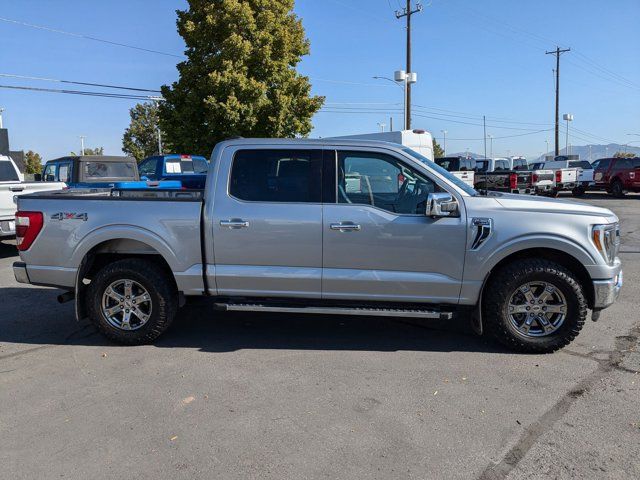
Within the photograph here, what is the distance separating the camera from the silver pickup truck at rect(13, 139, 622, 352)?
4.62 meters

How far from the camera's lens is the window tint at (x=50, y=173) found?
43.5 ft

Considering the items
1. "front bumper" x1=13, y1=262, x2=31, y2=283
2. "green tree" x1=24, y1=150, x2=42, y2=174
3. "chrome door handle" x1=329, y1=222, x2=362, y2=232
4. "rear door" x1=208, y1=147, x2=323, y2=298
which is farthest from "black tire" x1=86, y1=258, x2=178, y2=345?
"green tree" x1=24, y1=150, x2=42, y2=174

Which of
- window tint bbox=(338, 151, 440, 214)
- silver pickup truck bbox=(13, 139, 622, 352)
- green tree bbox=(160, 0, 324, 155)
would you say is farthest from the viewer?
green tree bbox=(160, 0, 324, 155)

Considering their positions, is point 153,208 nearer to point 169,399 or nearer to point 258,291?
point 258,291

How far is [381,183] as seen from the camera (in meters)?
4.88

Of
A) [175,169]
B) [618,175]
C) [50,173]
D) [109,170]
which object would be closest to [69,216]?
[109,170]

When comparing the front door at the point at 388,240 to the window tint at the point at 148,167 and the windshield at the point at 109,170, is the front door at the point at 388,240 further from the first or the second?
the window tint at the point at 148,167

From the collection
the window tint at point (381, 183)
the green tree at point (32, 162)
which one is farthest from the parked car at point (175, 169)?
the green tree at point (32, 162)

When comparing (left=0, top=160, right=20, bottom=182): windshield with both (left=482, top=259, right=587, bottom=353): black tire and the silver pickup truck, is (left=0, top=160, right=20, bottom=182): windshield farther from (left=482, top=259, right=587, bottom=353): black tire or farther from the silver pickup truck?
(left=482, top=259, right=587, bottom=353): black tire

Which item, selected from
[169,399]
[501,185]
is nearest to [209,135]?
[501,185]

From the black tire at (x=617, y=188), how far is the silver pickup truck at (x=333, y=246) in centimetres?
2243

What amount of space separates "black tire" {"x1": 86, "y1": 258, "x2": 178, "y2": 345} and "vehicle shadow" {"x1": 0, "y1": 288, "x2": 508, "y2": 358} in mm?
194

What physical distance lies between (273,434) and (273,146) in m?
A: 2.72

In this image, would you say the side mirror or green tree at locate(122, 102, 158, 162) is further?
green tree at locate(122, 102, 158, 162)
